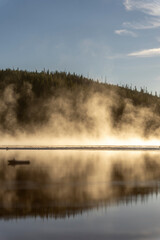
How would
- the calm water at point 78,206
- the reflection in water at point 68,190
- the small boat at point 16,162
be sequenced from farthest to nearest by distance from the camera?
the small boat at point 16,162
the reflection in water at point 68,190
the calm water at point 78,206

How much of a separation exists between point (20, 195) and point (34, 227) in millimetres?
19274

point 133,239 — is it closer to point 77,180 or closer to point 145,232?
point 145,232

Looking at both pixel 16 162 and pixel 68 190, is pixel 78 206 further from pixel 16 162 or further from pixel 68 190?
pixel 16 162

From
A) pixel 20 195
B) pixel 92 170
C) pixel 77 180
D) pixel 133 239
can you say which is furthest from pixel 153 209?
pixel 92 170

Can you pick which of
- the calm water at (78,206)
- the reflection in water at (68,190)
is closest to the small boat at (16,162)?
the reflection in water at (68,190)

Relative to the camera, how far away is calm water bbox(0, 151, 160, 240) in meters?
35.2

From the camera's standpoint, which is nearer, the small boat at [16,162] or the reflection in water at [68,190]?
the reflection in water at [68,190]

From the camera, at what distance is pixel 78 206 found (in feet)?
156

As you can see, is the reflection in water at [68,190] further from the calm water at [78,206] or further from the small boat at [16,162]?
the small boat at [16,162]

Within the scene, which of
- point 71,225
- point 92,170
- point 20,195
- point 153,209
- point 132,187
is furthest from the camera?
point 92,170

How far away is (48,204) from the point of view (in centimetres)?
4869

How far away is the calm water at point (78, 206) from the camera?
3519cm

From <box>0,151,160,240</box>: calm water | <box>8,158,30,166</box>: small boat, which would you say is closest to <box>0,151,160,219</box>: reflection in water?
<box>0,151,160,240</box>: calm water

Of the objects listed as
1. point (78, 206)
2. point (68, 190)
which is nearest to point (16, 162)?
point (68, 190)
